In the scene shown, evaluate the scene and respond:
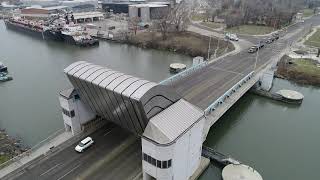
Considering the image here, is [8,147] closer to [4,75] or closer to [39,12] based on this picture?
[4,75]

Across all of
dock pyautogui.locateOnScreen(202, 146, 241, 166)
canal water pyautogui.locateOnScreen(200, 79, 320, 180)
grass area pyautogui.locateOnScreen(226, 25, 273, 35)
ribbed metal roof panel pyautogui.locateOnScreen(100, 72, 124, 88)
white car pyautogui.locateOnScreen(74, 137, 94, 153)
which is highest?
ribbed metal roof panel pyautogui.locateOnScreen(100, 72, 124, 88)

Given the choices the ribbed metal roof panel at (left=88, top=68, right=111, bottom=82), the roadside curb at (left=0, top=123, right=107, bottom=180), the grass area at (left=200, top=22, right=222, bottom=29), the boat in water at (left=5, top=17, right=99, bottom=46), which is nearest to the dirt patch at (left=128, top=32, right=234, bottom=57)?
the boat in water at (left=5, top=17, right=99, bottom=46)

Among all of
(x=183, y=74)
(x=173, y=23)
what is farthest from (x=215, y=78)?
(x=173, y=23)

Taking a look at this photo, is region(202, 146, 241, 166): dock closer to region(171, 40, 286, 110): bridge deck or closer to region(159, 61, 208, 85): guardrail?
region(171, 40, 286, 110): bridge deck

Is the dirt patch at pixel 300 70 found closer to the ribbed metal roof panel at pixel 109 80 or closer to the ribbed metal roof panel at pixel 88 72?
the ribbed metal roof panel at pixel 109 80

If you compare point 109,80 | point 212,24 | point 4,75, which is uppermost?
point 109,80

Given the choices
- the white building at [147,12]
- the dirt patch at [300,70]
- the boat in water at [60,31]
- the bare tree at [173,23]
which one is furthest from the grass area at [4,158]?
the white building at [147,12]
